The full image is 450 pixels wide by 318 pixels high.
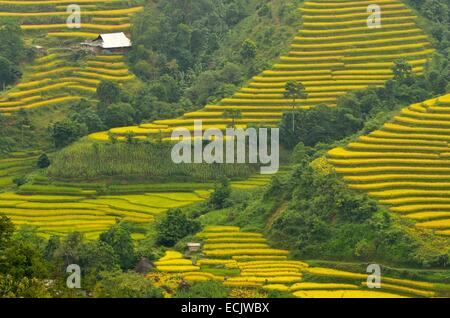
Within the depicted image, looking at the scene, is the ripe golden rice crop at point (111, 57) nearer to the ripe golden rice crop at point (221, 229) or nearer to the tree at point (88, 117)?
the tree at point (88, 117)

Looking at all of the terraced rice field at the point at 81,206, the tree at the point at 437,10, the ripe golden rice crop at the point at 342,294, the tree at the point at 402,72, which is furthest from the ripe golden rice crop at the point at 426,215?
the tree at the point at 437,10

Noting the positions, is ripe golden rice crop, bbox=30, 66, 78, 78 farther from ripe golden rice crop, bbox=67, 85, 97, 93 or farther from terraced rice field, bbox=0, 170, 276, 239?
terraced rice field, bbox=0, 170, 276, 239

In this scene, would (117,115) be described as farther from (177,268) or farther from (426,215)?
(426,215)

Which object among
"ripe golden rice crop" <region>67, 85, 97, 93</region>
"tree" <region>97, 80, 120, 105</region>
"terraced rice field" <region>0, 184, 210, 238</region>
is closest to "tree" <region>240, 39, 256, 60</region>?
"tree" <region>97, 80, 120, 105</region>

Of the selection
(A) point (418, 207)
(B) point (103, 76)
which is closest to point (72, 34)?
(B) point (103, 76)

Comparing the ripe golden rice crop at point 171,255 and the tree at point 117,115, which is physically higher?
the tree at point 117,115

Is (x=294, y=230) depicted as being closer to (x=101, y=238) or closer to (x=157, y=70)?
(x=101, y=238)
